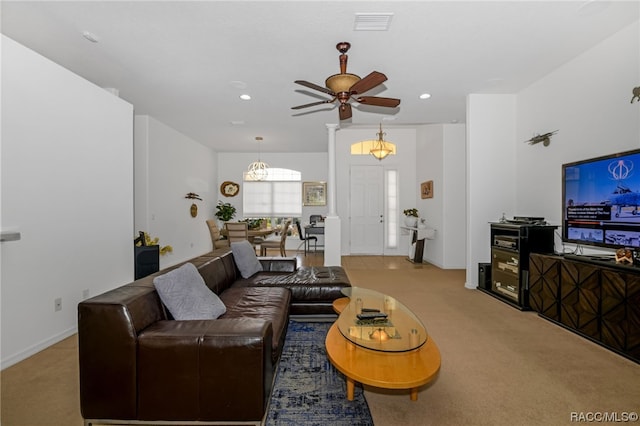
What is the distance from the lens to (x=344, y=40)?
115 inches

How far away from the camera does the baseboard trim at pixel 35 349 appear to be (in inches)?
92.0

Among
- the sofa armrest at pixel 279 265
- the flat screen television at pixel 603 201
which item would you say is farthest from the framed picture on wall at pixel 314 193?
the flat screen television at pixel 603 201

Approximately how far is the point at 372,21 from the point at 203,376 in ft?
9.62

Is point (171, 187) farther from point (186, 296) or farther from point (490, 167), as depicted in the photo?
point (490, 167)

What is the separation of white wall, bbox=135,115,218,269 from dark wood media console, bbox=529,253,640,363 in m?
6.02

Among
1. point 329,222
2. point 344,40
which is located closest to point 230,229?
point 329,222

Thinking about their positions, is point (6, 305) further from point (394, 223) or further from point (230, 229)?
point (394, 223)

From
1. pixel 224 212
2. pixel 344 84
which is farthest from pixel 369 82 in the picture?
pixel 224 212

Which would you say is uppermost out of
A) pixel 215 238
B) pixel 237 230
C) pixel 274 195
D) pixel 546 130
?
pixel 546 130

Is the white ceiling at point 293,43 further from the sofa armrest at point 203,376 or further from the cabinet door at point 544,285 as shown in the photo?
the sofa armrest at point 203,376

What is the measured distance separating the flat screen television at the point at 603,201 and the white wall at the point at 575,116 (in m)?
0.31

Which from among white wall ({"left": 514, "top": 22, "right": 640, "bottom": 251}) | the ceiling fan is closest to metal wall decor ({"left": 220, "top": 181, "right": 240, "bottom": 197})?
the ceiling fan

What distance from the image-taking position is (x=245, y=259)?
3.62m

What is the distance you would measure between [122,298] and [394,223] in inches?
258
